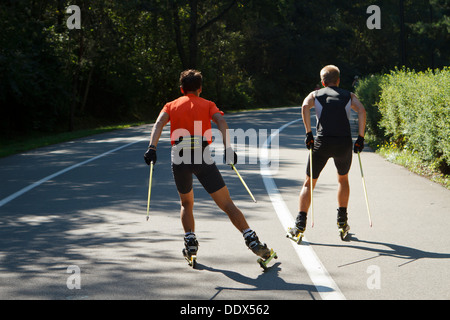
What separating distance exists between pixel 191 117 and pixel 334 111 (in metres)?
1.91

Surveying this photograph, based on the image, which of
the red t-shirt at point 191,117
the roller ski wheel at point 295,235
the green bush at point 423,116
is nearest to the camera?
the red t-shirt at point 191,117

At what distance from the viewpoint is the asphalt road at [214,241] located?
5605mm

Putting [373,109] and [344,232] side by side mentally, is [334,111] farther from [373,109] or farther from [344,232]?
[373,109]

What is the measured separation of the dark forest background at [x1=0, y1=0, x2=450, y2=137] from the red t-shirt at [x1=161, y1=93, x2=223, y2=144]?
18.0m

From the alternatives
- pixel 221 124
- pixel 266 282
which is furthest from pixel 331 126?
pixel 266 282

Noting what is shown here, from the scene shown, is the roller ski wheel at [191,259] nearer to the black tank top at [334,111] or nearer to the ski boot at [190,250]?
the ski boot at [190,250]

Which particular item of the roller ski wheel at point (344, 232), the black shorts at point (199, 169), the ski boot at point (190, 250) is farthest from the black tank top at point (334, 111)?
the ski boot at point (190, 250)

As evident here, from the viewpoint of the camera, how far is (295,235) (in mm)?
7328

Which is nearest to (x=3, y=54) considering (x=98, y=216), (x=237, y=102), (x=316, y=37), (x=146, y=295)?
(x=98, y=216)

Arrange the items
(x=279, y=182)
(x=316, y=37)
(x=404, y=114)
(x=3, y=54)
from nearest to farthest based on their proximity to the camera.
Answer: (x=279, y=182) → (x=404, y=114) → (x=3, y=54) → (x=316, y=37)

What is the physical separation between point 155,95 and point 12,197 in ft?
121

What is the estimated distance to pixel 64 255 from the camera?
22.5 ft

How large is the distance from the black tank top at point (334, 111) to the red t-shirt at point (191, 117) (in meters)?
1.62
